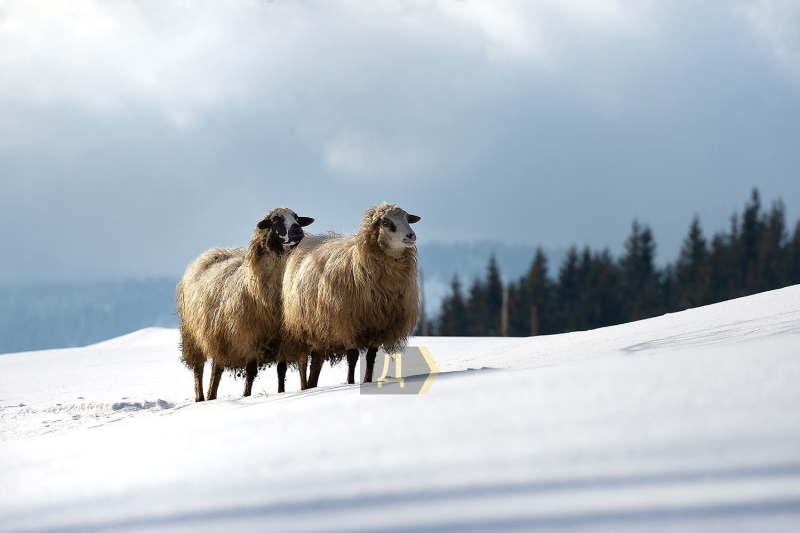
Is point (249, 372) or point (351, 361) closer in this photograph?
point (351, 361)

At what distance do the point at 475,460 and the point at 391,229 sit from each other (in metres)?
5.05

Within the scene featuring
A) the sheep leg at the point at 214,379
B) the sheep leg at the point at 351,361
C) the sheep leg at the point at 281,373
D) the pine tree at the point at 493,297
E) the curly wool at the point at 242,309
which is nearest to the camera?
the sheep leg at the point at 351,361

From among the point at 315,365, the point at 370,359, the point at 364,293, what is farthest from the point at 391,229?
the point at 315,365

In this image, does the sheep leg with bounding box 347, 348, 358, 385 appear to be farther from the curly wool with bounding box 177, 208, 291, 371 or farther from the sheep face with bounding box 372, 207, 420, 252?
the curly wool with bounding box 177, 208, 291, 371

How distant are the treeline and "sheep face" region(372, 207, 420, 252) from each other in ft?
158

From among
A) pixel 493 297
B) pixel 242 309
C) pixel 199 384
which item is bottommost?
pixel 199 384

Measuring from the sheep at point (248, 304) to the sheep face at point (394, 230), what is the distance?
1.39 m

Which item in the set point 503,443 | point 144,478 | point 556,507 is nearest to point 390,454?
point 503,443

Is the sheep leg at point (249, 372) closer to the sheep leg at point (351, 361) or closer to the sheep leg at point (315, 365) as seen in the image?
the sheep leg at point (315, 365)

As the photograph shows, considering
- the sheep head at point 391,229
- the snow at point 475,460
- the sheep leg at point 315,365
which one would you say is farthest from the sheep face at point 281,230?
the snow at point 475,460

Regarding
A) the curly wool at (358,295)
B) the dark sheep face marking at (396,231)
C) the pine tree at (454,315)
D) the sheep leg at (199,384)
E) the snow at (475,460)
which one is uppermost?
the pine tree at (454,315)

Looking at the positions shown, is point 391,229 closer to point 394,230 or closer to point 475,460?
point 394,230

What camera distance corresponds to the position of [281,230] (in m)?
9.17

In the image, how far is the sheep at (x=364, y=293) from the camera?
8.06m
